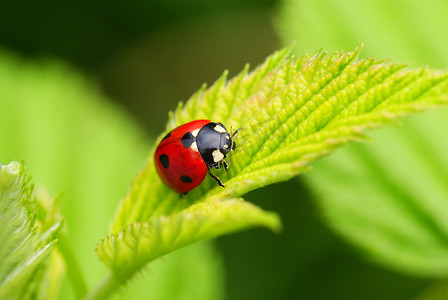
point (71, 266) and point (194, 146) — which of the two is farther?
point (194, 146)

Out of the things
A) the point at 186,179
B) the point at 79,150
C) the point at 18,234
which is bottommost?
the point at 186,179

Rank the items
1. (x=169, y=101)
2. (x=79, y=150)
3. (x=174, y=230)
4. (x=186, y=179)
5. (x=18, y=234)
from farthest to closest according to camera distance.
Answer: (x=169, y=101)
(x=79, y=150)
(x=186, y=179)
(x=18, y=234)
(x=174, y=230)

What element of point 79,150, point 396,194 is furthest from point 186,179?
point 79,150

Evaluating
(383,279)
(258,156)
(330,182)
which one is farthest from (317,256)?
(258,156)

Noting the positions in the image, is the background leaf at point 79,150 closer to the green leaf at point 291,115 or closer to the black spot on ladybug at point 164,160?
the black spot on ladybug at point 164,160

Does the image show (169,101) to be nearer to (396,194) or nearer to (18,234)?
(396,194)

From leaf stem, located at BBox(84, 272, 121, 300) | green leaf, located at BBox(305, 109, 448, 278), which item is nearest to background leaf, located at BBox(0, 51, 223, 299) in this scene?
green leaf, located at BBox(305, 109, 448, 278)

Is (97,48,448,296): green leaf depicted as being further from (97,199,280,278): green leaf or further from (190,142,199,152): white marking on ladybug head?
(190,142,199,152): white marking on ladybug head

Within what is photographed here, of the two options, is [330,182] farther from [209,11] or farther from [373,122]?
[209,11]

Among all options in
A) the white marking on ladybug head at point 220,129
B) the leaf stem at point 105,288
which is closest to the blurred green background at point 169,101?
the leaf stem at point 105,288
